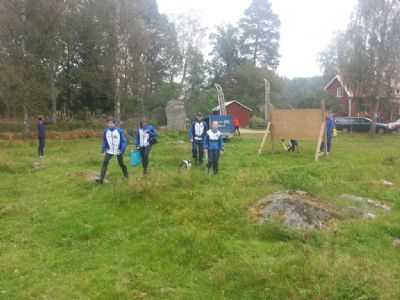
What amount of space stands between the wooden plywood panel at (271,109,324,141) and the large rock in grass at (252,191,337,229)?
8.26m

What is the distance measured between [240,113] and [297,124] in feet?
98.6

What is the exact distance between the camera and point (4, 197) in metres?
9.85

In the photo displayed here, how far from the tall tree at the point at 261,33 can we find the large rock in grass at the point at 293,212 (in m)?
53.6

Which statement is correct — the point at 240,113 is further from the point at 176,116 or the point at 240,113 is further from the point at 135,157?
the point at 135,157

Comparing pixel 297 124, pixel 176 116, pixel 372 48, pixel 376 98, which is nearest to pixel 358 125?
pixel 376 98

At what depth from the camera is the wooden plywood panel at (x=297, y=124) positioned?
1590 centimetres

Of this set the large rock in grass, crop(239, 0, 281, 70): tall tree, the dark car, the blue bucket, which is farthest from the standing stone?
crop(239, 0, 281, 70): tall tree

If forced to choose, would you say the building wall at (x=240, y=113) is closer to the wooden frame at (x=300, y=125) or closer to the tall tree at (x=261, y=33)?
the tall tree at (x=261, y=33)

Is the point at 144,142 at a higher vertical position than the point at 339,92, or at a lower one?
lower

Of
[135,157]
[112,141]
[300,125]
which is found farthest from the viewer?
[300,125]

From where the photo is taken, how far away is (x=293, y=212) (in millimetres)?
7305

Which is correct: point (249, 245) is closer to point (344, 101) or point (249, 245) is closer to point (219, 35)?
point (344, 101)

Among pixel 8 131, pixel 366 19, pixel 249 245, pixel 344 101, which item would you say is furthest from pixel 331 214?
pixel 344 101

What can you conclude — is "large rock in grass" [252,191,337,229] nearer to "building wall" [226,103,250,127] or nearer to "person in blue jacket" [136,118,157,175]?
"person in blue jacket" [136,118,157,175]
